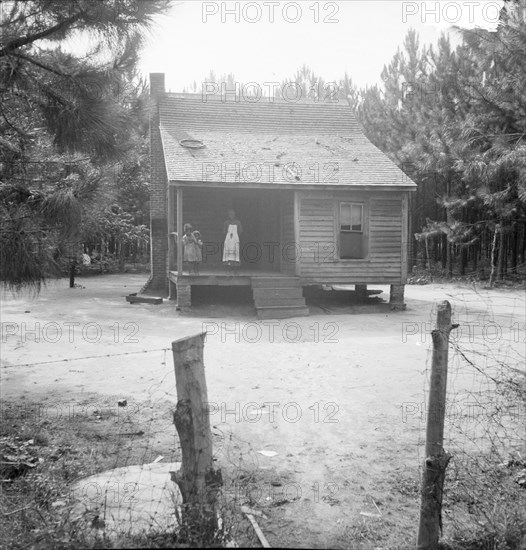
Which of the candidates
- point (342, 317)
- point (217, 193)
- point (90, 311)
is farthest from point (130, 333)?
point (217, 193)

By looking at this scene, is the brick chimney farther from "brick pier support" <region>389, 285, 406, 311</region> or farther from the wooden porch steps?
"brick pier support" <region>389, 285, 406, 311</region>

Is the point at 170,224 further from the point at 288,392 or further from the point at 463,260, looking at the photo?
the point at 463,260

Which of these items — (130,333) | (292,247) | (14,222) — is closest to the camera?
(14,222)

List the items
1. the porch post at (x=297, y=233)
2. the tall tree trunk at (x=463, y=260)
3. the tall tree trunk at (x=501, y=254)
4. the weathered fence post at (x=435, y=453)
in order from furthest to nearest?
the tall tree trunk at (x=463, y=260)
the tall tree trunk at (x=501, y=254)
the porch post at (x=297, y=233)
the weathered fence post at (x=435, y=453)

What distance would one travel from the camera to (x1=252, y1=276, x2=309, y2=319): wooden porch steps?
14195 millimetres

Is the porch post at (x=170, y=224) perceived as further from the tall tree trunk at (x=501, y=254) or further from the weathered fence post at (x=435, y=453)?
the weathered fence post at (x=435, y=453)

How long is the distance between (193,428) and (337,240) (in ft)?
43.8

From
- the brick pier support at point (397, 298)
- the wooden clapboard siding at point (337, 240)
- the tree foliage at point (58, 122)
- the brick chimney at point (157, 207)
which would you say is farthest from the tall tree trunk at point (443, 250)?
the tree foliage at point (58, 122)

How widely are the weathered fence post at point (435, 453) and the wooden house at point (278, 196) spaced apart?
10601mm

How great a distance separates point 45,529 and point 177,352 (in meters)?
1.22

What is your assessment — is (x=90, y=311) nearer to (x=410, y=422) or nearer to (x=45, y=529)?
(x=410, y=422)

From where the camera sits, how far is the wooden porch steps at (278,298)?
46.6 ft

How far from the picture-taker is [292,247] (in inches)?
641

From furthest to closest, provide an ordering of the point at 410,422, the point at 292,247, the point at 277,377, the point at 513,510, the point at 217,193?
the point at 217,193, the point at 292,247, the point at 277,377, the point at 410,422, the point at 513,510
